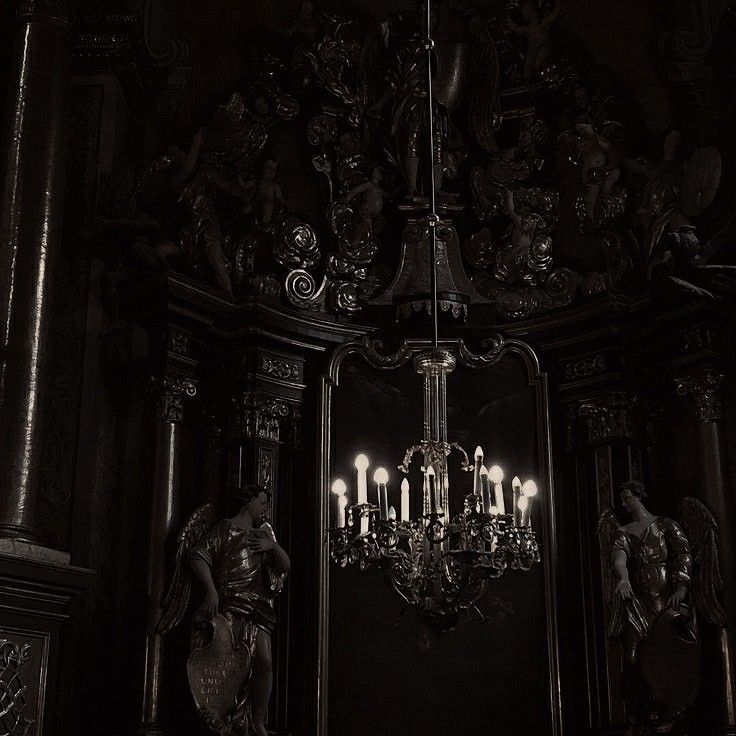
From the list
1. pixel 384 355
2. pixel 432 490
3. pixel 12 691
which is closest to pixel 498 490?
pixel 432 490

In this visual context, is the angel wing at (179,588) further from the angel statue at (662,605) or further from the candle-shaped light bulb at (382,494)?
the angel statue at (662,605)

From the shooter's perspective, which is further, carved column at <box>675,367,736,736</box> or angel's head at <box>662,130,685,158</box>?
angel's head at <box>662,130,685,158</box>

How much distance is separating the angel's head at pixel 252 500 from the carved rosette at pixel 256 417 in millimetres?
574

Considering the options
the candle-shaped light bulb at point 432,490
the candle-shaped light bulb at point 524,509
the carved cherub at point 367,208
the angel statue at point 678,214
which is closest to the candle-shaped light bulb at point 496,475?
the candle-shaped light bulb at point 524,509

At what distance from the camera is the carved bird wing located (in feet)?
31.6

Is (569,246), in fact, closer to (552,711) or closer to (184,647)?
(552,711)

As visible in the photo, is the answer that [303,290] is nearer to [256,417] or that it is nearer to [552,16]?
[256,417]

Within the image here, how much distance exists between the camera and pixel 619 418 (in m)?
8.68

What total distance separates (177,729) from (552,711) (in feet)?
8.03

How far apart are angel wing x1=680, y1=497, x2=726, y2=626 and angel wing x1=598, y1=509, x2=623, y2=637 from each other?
48cm

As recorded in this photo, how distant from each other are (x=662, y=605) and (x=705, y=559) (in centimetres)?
40

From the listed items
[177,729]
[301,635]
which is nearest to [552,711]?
[301,635]

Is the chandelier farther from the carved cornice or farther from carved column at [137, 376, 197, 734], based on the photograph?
the carved cornice

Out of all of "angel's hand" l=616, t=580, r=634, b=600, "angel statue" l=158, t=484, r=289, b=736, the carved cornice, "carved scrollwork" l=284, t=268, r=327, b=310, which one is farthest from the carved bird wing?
"angel's hand" l=616, t=580, r=634, b=600
